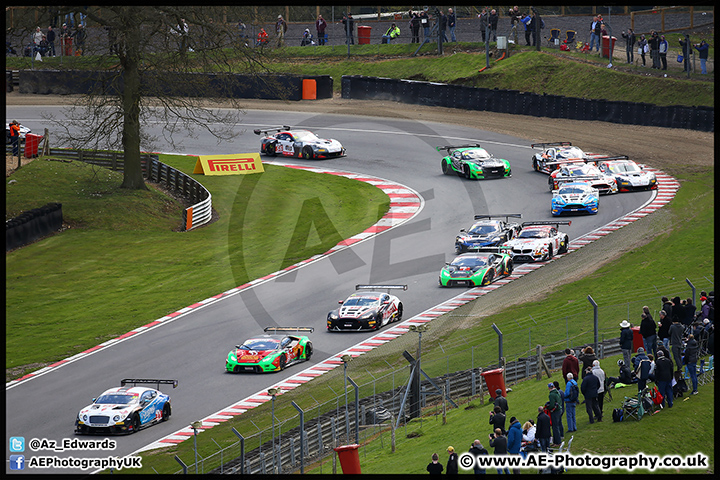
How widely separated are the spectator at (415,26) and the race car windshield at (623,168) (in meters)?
28.0

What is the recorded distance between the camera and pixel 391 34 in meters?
69.4

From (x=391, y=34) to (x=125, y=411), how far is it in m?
51.4

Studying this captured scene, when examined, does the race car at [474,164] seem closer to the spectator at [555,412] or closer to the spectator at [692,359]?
the spectator at [692,359]

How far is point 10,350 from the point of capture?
28828 millimetres

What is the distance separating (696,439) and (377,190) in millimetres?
30166

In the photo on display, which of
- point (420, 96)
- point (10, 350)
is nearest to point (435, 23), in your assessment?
point (420, 96)

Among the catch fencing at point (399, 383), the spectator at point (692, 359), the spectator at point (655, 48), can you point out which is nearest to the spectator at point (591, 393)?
the spectator at point (692, 359)

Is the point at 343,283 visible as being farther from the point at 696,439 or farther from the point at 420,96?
the point at 420,96

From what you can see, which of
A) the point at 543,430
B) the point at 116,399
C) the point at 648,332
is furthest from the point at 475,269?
the point at 543,430

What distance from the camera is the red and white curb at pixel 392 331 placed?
2282cm

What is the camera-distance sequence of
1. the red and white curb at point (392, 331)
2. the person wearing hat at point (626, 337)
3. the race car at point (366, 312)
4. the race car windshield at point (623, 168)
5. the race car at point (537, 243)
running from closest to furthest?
the person wearing hat at point (626, 337) < the red and white curb at point (392, 331) < the race car at point (366, 312) < the race car at point (537, 243) < the race car windshield at point (623, 168)

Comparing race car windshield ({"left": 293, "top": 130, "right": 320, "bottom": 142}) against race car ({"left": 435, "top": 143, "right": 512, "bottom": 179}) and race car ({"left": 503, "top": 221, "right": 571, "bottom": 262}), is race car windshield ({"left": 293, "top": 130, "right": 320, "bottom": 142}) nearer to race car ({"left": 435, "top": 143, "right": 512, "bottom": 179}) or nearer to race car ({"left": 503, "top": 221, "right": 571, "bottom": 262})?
race car ({"left": 435, "top": 143, "right": 512, "bottom": 179})

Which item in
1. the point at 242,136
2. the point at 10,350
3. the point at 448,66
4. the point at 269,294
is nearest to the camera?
the point at 10,350

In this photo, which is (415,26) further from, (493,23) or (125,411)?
(125,411)
